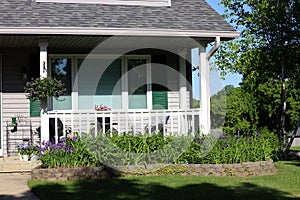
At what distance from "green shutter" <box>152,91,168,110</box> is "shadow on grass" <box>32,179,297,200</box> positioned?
4217 millimetres

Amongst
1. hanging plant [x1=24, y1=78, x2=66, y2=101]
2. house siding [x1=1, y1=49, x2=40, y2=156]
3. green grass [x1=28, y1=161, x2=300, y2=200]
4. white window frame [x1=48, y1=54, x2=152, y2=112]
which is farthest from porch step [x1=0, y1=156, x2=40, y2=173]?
white window frame [x1=48, y1=54, x2=152, y2=112]

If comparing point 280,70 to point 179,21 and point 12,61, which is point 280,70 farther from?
point 12,61

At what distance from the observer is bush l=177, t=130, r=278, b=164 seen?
816 centimetres

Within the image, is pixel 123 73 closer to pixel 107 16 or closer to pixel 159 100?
pixel 159 100

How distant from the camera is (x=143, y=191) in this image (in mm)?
6375

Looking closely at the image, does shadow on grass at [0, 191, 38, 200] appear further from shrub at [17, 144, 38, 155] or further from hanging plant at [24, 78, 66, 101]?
shrub at [17, 144, 38, 155]

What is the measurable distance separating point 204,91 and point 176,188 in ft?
10.4

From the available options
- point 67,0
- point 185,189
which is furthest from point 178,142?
point 67,0

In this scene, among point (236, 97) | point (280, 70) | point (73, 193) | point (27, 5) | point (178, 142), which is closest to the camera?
point (73, 193)

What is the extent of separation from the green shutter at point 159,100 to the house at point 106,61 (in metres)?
0.03

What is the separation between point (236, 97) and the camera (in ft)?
51.4

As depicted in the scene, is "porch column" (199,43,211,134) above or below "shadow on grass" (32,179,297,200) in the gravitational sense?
above

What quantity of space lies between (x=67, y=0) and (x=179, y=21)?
248 cm

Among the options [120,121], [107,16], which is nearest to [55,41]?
[107,16]
